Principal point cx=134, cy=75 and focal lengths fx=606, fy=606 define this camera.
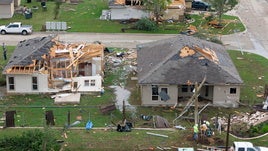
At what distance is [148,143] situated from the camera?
34.6 m

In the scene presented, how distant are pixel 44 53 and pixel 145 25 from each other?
58.2ft

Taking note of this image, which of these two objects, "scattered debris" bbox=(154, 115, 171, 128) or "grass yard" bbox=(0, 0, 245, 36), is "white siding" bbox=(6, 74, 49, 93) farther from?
"grass yard" bbox=(0, 0, 245, 36)

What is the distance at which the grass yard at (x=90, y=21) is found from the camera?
61600 millimetres

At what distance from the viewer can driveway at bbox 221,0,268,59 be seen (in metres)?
57.2

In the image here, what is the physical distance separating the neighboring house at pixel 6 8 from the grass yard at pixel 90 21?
72 centimetres

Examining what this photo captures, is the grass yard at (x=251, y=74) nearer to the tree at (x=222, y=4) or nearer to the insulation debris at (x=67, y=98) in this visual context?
the tree at (x=222, y=4)

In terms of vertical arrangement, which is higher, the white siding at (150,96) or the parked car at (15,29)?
the parked car at (15,29)

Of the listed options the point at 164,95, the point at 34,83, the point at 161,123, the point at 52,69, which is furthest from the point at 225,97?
the point at 34,83

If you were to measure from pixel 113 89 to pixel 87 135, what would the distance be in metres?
10.4

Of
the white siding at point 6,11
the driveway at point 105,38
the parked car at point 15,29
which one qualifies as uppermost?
the white siding at point 6,11

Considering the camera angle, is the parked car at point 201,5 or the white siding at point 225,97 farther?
the parked car at point 201,5

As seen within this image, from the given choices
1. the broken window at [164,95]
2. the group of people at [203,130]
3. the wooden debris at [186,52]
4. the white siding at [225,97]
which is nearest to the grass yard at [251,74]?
the white siding at [225,97]

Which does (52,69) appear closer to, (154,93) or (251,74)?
(154,93)

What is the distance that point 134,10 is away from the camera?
63.7 meters
